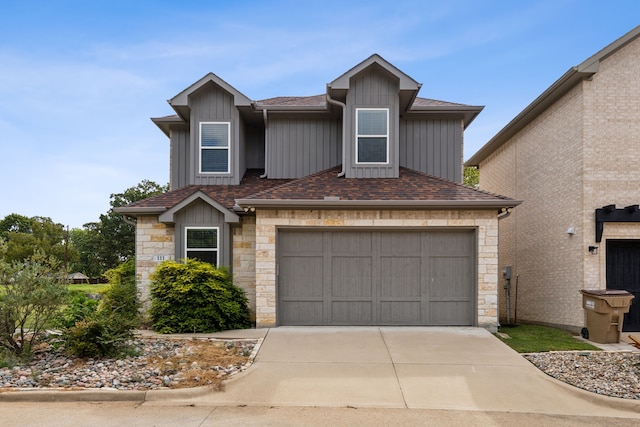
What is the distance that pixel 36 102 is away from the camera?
19.9m

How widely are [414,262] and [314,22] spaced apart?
1046 centimetres

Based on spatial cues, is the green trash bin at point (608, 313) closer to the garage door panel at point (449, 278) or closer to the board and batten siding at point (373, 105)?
the garage door panel at point (449, 278)

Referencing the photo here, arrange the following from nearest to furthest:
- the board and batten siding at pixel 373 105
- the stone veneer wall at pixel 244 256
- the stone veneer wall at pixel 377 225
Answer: the stone veneer wall at pixel 377 225, the stone veneer wall at pixel 244 256, the board and batten siding at pixel 373 105

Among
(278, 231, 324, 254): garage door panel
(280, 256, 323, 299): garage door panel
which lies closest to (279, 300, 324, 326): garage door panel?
(280, 256, 323, 299): garage door panel

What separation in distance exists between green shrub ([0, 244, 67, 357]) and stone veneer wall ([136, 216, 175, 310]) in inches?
141

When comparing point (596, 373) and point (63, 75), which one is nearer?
point (596, 373)

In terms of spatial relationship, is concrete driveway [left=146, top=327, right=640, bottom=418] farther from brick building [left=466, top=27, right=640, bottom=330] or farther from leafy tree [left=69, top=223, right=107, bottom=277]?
leafy tree [left=69, top=223, right=107, bottom=277]

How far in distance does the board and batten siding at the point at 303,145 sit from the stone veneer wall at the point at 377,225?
321cm

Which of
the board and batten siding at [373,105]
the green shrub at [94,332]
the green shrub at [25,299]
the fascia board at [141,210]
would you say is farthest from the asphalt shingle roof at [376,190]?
the green shrub at [25,299]

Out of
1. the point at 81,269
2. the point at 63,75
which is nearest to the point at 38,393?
the point at 63,75

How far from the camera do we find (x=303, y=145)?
1328cm

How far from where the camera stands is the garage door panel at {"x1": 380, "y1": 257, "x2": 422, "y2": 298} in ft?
34.1

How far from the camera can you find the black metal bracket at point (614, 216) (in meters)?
10.1

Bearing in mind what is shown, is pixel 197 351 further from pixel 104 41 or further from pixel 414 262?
pixel 104 41
